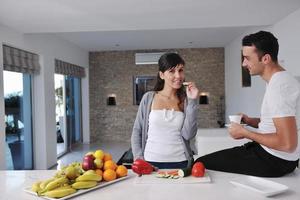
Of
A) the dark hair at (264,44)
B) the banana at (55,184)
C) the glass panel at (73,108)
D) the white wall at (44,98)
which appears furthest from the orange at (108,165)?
the glass panel at (73,108)

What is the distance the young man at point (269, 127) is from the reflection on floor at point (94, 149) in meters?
5.21

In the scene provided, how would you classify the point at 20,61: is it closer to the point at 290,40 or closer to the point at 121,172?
the point at 121,172

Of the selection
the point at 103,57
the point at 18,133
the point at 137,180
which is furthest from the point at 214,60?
the point at 137,180

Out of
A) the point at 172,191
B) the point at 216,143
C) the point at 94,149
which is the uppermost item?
the point at 172,191

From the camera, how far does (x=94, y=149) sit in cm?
783

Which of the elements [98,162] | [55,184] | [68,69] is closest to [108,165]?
[98,162]

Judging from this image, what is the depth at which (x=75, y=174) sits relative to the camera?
4.56ft

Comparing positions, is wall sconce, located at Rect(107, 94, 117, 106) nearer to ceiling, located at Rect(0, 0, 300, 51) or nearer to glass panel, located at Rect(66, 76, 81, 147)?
glass panel, located at Rect(66, 76, 81, 147)

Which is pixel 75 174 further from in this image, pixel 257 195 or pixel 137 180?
pixel 257 195

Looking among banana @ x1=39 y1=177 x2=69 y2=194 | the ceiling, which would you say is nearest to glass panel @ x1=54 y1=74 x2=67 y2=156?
the ceiling

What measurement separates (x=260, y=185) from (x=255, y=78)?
15.6ft

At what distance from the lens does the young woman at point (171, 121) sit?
184 centimetres

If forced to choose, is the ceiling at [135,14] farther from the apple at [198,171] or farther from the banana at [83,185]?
the banana at [83,185]

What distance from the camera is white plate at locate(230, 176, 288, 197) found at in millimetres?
1266
